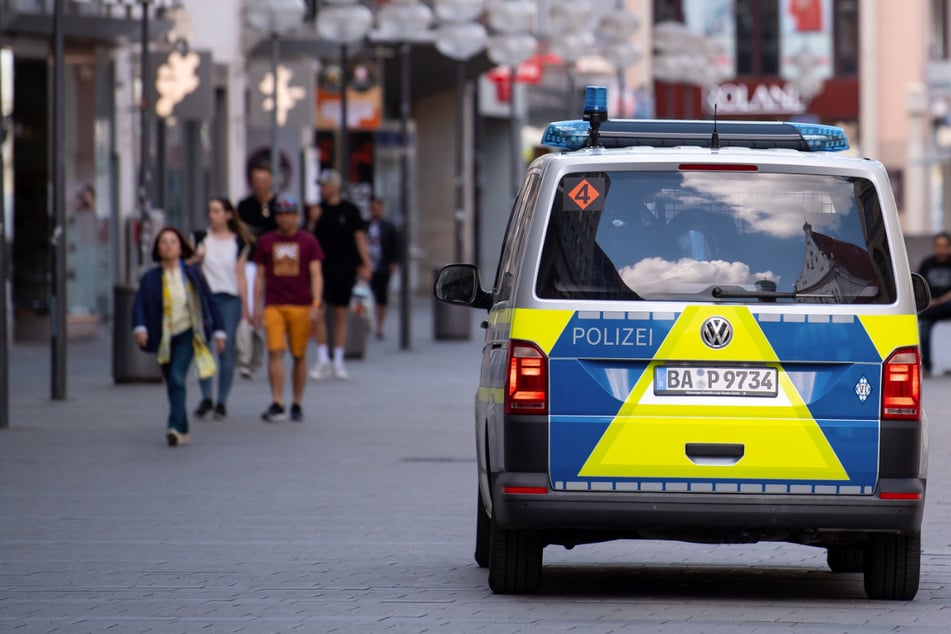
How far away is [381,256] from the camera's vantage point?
105ft

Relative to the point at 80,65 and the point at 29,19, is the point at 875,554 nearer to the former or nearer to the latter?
the point at 29,19

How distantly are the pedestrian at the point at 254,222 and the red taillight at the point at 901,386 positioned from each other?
11824mm

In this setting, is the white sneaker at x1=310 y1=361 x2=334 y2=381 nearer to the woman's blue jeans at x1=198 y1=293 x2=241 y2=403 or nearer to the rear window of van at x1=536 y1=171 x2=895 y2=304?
the woman's blue jeans at x1=198 y1=293 x2=241 y2=403

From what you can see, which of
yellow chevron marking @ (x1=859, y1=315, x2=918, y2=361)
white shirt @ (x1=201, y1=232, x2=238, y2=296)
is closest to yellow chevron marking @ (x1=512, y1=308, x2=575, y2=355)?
yellow chevron marking @ (x1=859, y1=315, x2=918, y2=361)

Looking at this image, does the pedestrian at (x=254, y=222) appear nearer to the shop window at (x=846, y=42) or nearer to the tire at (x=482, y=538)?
the tire at (x=482, y=538)

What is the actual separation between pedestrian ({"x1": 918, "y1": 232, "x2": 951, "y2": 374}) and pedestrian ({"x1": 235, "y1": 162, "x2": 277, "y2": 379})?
24.6 ft

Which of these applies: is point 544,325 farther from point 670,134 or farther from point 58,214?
point 58,214

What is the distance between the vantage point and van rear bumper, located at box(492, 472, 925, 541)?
27.8ft

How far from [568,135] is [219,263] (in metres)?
9.30

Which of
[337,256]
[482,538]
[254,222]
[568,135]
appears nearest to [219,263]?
[254,222]

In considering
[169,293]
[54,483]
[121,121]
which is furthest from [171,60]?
[54,483]

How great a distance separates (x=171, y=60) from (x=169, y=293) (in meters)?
12.5

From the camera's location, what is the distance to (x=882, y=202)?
8.60 meters

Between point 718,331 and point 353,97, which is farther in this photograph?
point 353,97
